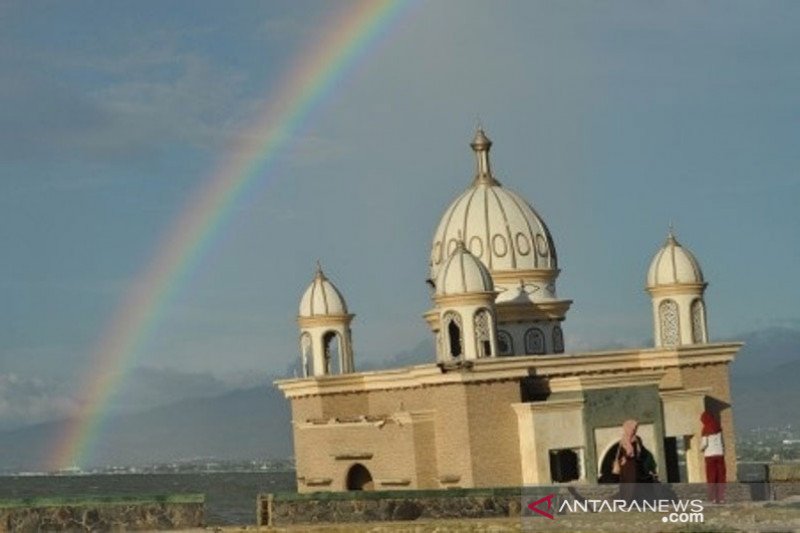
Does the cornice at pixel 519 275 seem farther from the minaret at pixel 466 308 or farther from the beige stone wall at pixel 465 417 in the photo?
the beige stone wall at pixel 465 417

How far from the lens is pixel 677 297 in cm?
4566

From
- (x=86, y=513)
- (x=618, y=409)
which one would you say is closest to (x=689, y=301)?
(x=618, y=409)

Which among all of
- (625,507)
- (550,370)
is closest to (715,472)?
(625,507)

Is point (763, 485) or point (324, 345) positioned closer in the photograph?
point (763, 485)

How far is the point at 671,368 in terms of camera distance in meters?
44.4

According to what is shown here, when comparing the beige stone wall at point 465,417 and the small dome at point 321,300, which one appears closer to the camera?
the beige stone wall at point 465,417

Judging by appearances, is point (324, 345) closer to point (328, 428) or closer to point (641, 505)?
point (328, 428)

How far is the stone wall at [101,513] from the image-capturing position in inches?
984

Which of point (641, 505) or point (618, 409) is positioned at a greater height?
point (618, 409)

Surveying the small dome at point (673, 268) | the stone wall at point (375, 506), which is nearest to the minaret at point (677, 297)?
the small dome at point (673, 268)

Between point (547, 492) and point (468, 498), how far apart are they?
1.92 meters

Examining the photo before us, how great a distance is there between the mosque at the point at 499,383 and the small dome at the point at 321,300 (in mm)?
40

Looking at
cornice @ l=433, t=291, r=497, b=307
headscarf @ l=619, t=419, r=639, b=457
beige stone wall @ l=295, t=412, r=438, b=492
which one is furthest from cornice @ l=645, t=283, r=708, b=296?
headscarf @ l=619, t=419, r=639, b=457

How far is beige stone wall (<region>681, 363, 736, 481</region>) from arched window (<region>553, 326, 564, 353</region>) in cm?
382
